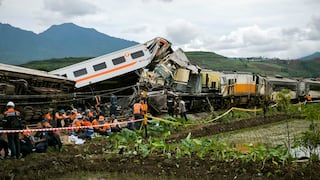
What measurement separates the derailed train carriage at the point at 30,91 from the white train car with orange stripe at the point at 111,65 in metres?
3.99

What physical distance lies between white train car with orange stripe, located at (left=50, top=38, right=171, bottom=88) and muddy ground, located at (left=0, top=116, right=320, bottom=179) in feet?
44.3

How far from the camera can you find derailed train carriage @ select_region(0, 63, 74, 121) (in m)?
16.1

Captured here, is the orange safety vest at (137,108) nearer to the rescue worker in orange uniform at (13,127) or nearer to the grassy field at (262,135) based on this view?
the grassy field at (262,135)

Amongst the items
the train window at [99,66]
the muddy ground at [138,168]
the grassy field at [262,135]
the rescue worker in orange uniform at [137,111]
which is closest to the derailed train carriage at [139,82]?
the train window at [99,66]

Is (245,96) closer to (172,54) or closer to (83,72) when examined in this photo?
(172,54)

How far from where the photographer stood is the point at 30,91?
17.9 m

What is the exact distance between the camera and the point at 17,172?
9.63 m

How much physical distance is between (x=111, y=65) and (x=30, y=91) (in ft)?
27.0

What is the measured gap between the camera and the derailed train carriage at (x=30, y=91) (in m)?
16.1

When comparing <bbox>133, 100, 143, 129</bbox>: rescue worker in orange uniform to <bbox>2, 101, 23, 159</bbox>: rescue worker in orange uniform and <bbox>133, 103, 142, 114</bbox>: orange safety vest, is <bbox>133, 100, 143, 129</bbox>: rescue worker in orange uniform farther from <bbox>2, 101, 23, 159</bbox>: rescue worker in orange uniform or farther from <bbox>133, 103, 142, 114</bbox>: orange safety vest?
<bbox>2, 101, 23, 159</bbox>: rescue worker in orange uniform

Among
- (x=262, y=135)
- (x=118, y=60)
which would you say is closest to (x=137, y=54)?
(x=118, y=60)

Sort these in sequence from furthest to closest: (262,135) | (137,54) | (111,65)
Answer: (137,54) → (111,65) → (262,135)

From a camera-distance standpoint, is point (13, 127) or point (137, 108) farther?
point (137, 108)

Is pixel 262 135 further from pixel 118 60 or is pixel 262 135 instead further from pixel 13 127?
pixel 118 60
